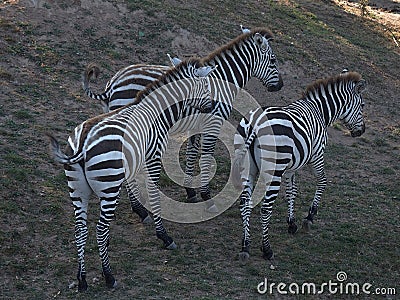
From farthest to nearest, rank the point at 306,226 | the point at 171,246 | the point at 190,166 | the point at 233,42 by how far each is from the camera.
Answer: the point at 233,42 < the point at 190,166 < the point at 306,226 < the point at 171,246

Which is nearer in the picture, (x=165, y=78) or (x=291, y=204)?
(x=165, y=78)

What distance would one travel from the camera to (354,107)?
34.8 ft

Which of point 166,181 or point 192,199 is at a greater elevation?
point 166,181

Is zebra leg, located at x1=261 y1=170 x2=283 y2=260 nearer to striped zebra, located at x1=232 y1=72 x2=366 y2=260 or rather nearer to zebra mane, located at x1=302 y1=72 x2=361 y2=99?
striped zebra, located at x1=232 y1=72 x2=366 y2=260

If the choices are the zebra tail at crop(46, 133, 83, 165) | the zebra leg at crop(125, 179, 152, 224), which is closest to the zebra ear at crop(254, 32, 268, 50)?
the zebra leg at crop(125, 179, 152, 224)

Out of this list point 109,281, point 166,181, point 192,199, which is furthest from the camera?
point 166,181

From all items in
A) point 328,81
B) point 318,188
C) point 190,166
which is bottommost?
point 318,188

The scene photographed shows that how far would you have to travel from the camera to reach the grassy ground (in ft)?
27.2

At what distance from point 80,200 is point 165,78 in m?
2.51

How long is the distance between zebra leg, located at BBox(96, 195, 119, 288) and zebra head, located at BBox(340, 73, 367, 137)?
481 cm

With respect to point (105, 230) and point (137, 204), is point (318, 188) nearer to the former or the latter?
point (137, 204)

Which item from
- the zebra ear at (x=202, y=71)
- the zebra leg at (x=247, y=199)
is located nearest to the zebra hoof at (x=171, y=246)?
the zebra leg at (x=247, y=199)

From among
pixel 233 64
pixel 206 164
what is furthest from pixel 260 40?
pixel 206 164

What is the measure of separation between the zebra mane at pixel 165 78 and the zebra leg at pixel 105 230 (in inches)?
70.2
